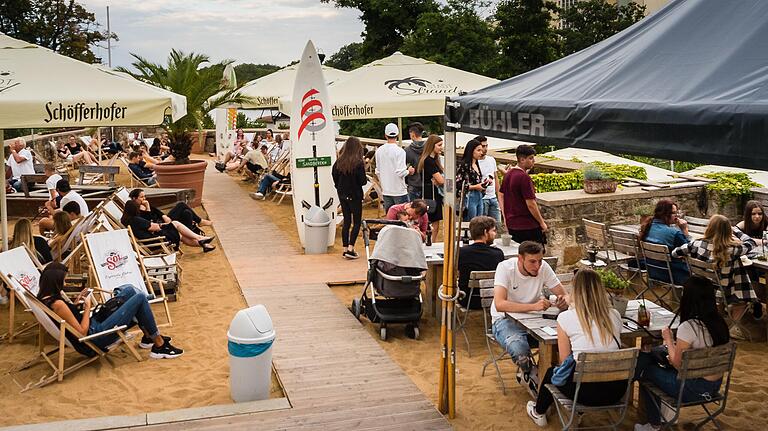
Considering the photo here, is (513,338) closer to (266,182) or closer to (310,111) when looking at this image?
(310,111)

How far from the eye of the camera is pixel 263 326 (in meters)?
6.41

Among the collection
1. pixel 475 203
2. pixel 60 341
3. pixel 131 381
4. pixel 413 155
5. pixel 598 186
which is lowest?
pixel 131 381

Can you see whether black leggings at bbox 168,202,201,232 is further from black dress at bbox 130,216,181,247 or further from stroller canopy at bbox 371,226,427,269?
stroller canopy at bbox 371,226,427,269

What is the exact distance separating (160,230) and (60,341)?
14.5 feet

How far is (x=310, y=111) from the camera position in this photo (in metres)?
12.3

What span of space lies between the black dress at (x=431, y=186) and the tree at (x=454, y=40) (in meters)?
18.2

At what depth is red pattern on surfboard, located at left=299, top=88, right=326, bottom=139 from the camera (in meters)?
12.3

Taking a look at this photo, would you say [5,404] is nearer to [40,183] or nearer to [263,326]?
[263,326]

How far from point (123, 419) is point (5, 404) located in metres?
1.18

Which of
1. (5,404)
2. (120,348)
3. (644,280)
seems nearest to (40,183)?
(120,348)

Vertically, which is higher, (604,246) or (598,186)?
(598,186)

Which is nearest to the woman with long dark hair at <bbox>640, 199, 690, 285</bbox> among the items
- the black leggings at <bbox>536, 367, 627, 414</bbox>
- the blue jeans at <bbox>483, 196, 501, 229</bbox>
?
the blue jeans at <bbox>483, 196, 501, 229</bbox>

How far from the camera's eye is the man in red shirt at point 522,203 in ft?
29.7

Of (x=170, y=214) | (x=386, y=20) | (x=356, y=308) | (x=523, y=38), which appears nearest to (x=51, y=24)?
(x=386, y=20)
